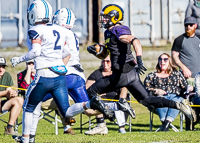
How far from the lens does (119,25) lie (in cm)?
772

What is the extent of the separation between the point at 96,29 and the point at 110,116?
9923 millimetres

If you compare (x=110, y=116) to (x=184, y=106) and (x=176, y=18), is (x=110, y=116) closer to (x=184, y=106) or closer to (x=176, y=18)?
(x=184, y=106)

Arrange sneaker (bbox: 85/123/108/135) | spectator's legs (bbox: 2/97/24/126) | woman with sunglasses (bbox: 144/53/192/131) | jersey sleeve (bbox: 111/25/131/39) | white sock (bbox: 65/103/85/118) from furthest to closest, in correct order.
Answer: woman with sunglasses (bbox: 144/53/192/131) → spectator's legs (bbox: 2/97/24/126) → sneaker (bbox: 85/123/108/135) → jersey sleeve (bbox: 111/25/131/39) → white sock (bbox: 65/103/85/118)

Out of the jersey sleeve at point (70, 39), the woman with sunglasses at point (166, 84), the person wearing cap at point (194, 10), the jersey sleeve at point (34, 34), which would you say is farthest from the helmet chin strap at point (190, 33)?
the jersey sleeve at point (34, 34)

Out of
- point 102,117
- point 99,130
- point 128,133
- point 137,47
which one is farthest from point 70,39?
point 102,117

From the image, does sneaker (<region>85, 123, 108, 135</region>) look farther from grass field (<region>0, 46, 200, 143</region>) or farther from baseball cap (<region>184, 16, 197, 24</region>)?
baseball cap (<region>184, 16, 197, 24</region>)

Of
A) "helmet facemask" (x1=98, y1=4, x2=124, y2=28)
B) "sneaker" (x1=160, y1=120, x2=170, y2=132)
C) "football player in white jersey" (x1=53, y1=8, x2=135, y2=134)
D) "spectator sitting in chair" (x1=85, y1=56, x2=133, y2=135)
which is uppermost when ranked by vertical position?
"helmet facemask" (x1=98, y1=4, x2=124, y2=28)

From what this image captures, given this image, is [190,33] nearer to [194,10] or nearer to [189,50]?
[189,50]

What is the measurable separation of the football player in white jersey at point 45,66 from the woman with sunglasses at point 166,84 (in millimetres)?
3573

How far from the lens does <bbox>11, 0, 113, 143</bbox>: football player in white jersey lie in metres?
6.67

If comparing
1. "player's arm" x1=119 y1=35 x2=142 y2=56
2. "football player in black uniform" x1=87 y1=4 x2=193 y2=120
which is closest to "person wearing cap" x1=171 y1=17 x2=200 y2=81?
"football player in black uniform" x1=87 y1=4 x2=193 y2=120

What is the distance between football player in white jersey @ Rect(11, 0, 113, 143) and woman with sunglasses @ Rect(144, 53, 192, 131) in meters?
3.57

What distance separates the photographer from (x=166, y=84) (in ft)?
34.0

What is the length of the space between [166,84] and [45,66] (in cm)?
405
